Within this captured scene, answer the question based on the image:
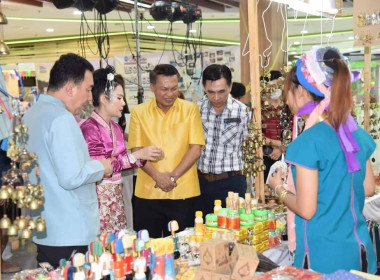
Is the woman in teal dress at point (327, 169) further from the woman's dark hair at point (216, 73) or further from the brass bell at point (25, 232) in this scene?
the woman's dark hair at point (216, 73)

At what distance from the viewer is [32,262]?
4.29m

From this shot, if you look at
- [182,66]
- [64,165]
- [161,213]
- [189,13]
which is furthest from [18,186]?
[182,66]

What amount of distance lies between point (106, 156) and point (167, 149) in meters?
0.55

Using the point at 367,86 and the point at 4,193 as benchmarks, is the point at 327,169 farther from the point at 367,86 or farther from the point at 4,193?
the point at 367,86

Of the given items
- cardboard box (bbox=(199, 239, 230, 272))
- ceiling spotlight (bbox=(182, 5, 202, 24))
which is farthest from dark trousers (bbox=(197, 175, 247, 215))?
ceiling spotlight (bbox=(182, 5, 202, 24))

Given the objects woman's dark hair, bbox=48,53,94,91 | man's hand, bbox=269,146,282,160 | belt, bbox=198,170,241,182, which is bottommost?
belt, bbox=198,170,241,182

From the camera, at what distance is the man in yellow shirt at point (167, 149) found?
9.98 feet

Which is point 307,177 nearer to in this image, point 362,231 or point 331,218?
point 331,218

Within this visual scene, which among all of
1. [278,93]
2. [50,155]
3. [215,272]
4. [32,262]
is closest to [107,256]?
[215,272]

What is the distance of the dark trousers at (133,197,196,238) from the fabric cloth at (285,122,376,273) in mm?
1297

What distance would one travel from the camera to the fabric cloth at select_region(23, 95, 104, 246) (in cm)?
187

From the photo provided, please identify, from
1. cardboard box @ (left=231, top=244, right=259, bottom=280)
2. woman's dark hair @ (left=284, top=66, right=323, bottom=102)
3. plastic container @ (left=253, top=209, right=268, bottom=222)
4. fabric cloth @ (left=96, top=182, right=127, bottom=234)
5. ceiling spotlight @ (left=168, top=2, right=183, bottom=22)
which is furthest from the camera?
ceiling spotlight @ (left=168, top=2, right=183, bottom=22)

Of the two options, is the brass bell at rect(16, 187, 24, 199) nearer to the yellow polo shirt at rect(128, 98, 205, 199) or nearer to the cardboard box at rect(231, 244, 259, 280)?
the cardboard box at rect(231, 244, 259, 280)

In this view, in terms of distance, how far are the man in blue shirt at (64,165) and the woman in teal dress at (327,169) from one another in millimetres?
795
